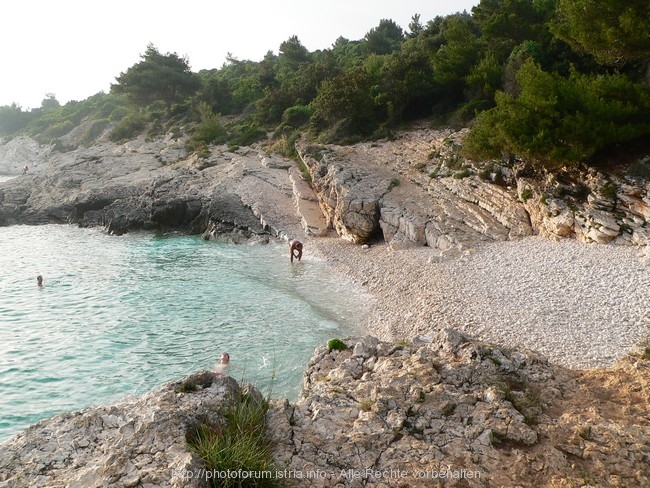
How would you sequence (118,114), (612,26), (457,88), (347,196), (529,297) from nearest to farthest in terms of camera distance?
(529,297)
(612,26)
(347,196)
(457,88)
(118,114)

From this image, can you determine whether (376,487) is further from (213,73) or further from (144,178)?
(213,73)

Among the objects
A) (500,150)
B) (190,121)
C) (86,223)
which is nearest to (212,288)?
(500,150)

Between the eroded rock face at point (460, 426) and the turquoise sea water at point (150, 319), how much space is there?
5.22 ft

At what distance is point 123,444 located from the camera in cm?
606

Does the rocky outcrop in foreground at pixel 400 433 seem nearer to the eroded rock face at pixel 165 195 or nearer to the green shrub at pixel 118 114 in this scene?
the eroded rock face at pixel 165 195

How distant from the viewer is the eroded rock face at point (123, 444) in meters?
5.53

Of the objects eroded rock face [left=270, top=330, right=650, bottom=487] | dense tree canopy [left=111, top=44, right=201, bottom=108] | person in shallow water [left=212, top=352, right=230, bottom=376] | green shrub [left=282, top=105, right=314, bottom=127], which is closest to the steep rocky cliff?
green shrub [left=282, top=105, right=314, bottom=127]

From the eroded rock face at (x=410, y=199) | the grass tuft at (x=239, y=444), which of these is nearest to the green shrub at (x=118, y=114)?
the eroded rock face at (x=410, y=199)

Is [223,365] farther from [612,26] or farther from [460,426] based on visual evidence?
[612,26]

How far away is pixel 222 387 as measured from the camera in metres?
7.77

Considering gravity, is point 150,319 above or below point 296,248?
below

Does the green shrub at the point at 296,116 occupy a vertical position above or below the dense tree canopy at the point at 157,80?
below

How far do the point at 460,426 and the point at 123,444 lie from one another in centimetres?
535

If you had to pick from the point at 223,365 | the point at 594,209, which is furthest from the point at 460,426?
the point at 594,209
